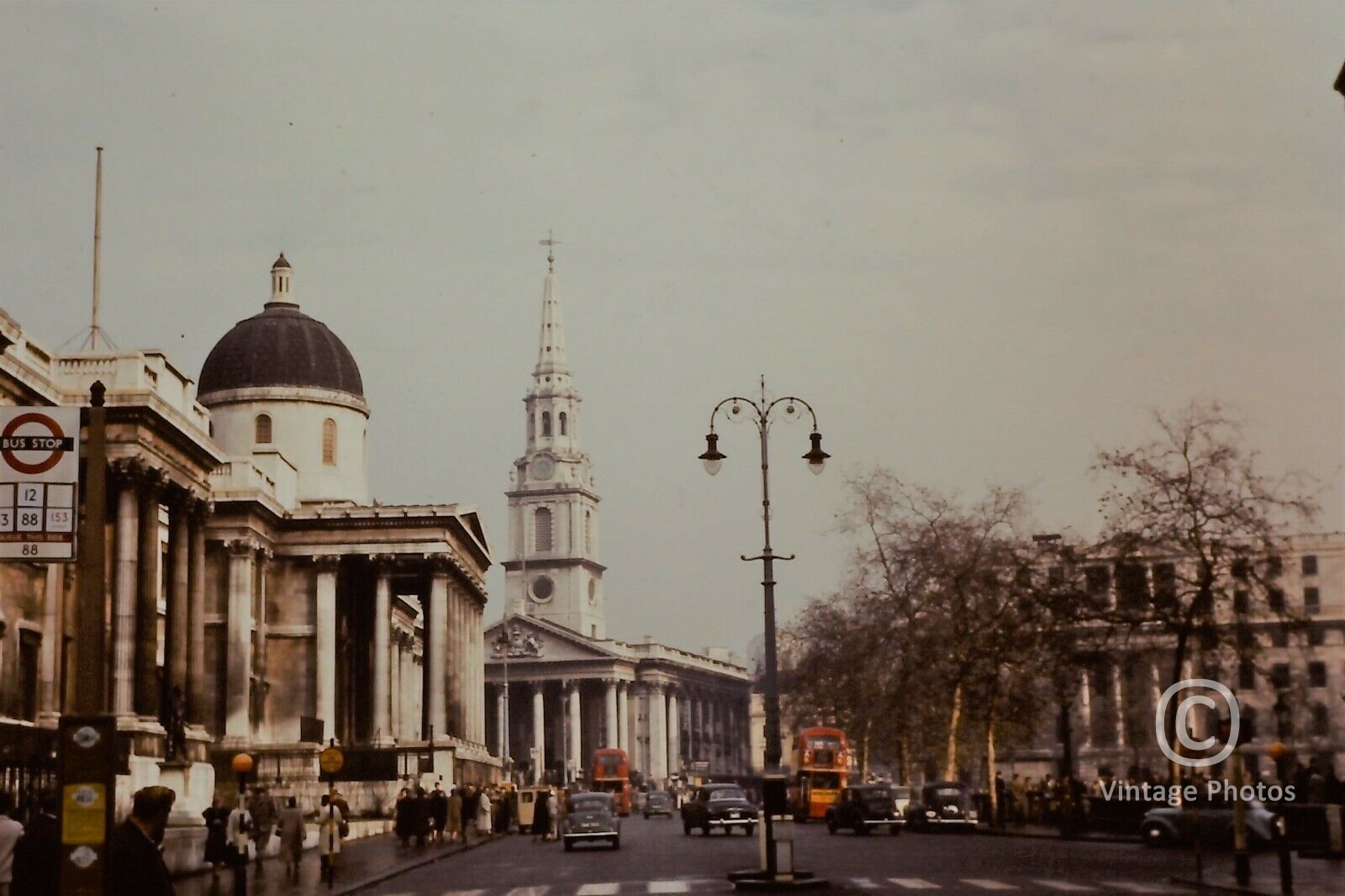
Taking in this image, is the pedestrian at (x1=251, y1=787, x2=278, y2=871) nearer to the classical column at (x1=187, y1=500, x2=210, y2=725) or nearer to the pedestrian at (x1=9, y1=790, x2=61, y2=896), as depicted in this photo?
the classical column at (x1=187, y1=500, x2=210, y2=725)

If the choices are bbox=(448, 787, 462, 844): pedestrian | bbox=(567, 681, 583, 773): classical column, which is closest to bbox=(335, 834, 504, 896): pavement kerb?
bbox=(448, 787, 462, 844): pedestrian

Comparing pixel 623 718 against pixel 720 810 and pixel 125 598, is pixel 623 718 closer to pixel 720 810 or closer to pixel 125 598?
pixel 720 810

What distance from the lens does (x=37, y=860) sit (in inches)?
594

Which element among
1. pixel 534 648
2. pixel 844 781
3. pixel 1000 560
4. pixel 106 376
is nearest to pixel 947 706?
pixel 844 781

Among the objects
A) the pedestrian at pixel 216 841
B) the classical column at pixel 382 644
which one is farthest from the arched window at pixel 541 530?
the pedestrian at pixel 216 841

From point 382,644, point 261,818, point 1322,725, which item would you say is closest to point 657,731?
point 1322,725

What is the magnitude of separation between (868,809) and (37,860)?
5241 centimetres

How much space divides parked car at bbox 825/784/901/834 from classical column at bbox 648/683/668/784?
12690 cm

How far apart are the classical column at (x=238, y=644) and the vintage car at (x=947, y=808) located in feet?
89.9

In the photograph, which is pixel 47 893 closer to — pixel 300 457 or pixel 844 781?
pixel 844 781

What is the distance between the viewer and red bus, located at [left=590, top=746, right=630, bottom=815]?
400ft

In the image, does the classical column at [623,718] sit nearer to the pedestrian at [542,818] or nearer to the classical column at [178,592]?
the pedestrian at [542,818]

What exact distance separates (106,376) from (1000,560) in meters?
31.0

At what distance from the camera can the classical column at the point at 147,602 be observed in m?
58.2
